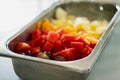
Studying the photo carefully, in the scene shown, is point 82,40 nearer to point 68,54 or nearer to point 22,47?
point 68,54

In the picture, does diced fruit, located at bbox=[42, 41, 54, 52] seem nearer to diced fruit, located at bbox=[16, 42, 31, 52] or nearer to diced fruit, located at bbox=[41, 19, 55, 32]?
diced fruit, located at bbox=[16, 42, 31, 52]

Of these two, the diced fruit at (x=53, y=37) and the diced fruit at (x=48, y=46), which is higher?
the diced fruit at (x=53, y=37)

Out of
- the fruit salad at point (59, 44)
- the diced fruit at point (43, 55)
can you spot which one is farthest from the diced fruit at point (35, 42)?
the diced fruit at point (43, 55)

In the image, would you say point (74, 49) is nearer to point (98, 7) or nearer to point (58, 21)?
point (58, 21)

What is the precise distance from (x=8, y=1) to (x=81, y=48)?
0.93 m

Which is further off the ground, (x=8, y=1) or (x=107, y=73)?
(x=8, y=1)

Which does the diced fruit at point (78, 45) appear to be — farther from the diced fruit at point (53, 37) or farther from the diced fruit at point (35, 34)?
the diced fruit at point (35, 34)

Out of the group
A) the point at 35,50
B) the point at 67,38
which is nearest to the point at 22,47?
the point at 35,50

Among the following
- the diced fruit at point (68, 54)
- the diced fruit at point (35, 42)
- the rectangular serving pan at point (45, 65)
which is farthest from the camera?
the diced fruit at point (35, 42)

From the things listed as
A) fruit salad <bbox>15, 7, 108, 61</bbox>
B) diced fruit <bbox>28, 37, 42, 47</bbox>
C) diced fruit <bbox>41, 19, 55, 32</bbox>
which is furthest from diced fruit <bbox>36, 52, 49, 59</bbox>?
diced fruit <bbox>41, 19, 55, 32</bbox>

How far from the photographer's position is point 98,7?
4.23 ft

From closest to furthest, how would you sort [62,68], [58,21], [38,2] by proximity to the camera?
1. [62,68]
2. [58,21]
3. [38,2]

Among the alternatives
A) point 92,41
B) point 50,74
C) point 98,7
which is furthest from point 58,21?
point 50,74

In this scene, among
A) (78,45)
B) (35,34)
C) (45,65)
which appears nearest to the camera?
(45,65)
